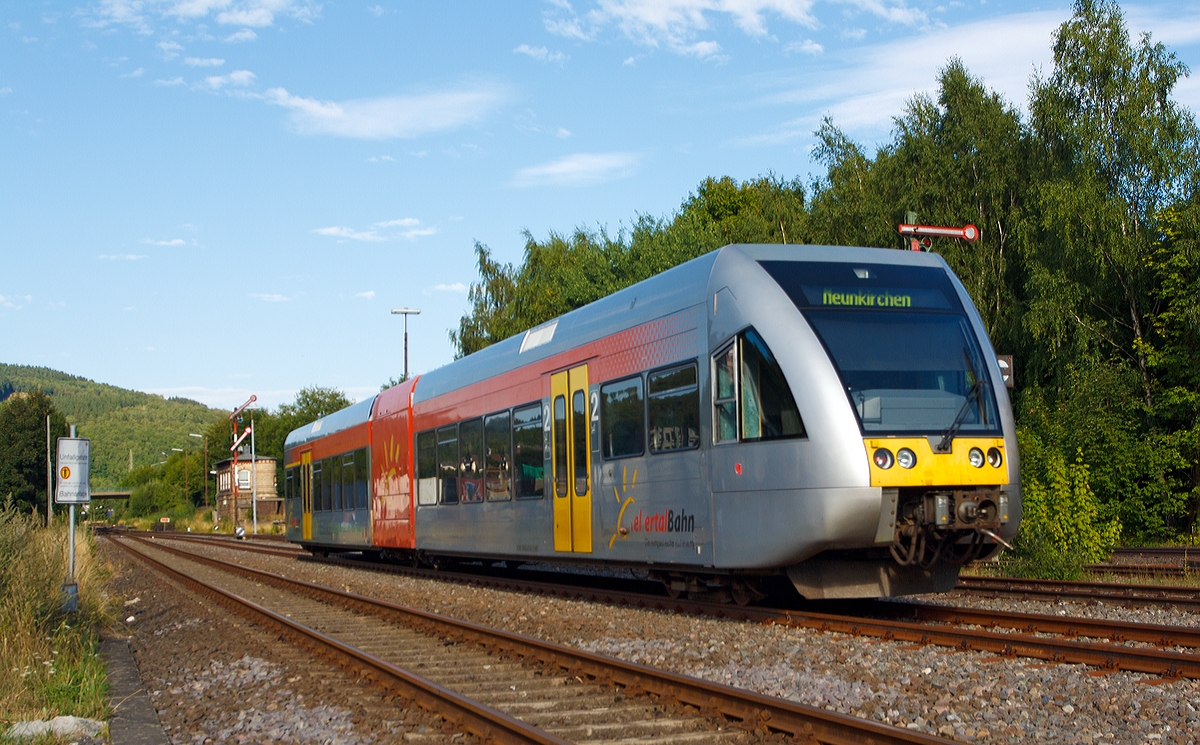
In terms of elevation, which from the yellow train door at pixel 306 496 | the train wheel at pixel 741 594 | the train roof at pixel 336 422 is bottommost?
the train wheel at pixel 741 594

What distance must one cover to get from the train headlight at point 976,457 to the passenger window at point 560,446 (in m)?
5.38

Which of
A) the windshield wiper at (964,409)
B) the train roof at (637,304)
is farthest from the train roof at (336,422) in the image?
the windshield wiper at (964,409)

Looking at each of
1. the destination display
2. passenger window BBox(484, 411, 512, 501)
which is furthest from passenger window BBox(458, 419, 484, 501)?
the destination display

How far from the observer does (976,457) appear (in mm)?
9703

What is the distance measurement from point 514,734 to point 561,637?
4.15 metres

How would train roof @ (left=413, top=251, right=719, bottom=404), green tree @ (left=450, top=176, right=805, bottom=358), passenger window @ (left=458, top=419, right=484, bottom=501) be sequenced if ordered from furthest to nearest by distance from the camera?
green tree @ (left=450, top=176, right=805, bottom=358)
passenger window @ (left=458, top=419, right=484, bottom=501)
train roof @ (left=413, top=251, right=719, bottom=404)

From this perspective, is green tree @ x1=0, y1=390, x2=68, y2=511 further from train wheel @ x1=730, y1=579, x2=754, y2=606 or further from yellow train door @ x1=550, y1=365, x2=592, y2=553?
train wheel @ x1=730, y1=579, x2=754, y2=606

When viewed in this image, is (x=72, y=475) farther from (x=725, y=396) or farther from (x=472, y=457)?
(x=725, y=396)

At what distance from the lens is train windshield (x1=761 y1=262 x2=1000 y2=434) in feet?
31.6

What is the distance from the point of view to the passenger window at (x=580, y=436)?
1321 cm

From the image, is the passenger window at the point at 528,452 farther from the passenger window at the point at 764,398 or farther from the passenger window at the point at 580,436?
the passenger window at the point at 764,398

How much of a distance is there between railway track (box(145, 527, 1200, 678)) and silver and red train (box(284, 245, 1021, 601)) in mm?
384

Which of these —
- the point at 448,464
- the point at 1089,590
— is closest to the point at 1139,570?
the point at 1089,590

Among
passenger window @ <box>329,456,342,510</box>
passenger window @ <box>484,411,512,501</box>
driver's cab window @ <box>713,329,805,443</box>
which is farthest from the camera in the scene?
passenger window @ <box>329,456,342,510</box>
